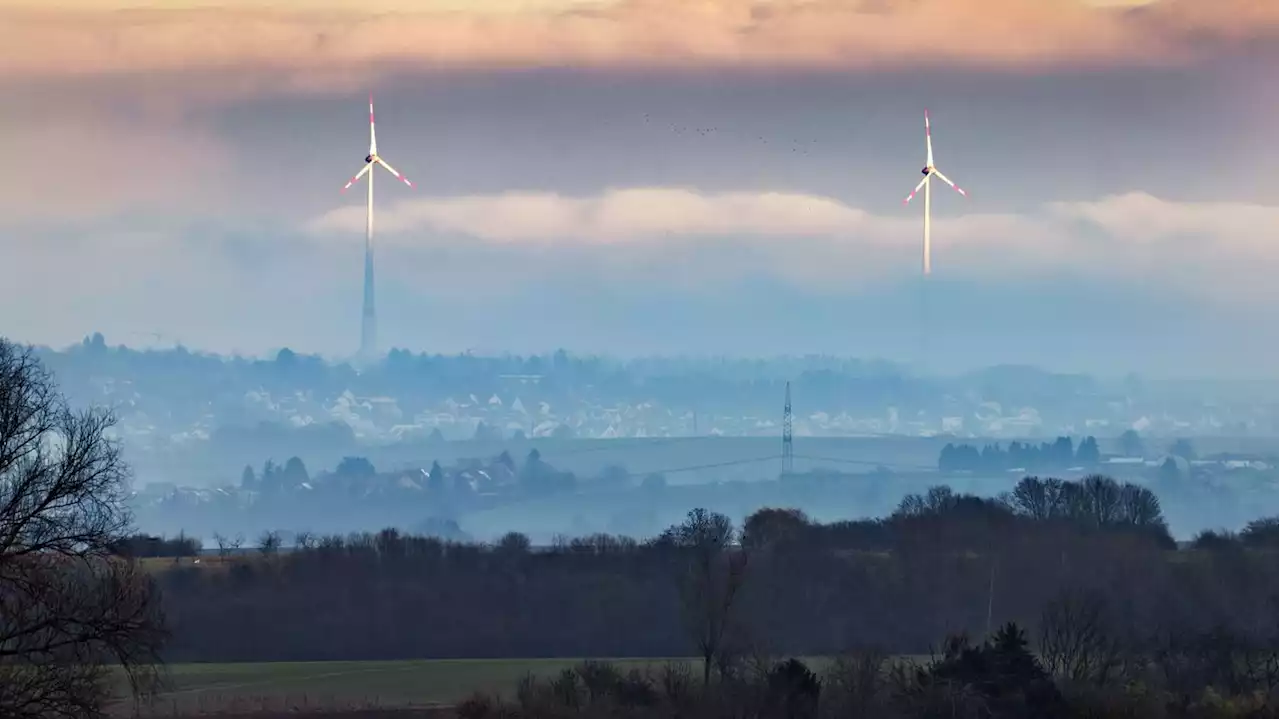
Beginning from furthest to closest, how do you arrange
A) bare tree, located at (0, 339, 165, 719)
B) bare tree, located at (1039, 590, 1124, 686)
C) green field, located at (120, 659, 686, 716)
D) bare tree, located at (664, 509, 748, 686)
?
bare tree, located at (664, 509, 748, 686) → bare tree, located at (1039, 590, 1124, 686) → green field, located at (120, 659, 686, 716) → bare tree, located at (0, 339, 165, 719)

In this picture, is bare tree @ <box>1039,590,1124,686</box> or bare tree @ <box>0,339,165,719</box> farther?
bare tree @ <box>1039,590,1124,686</box>

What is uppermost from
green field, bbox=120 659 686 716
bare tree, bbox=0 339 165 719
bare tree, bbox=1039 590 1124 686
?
bare tree, bbox=0 339 165 719

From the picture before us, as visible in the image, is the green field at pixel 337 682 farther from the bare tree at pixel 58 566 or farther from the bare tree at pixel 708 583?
the bare tree at pixel 58 566

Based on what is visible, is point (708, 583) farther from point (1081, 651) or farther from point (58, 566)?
point (58, 566)

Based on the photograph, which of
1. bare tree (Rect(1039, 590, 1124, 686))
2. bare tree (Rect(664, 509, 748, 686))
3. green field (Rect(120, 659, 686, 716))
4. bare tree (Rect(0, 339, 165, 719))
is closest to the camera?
bare tree (Rect(0, 339, 165, 719))

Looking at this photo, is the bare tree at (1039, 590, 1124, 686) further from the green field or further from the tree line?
the green field

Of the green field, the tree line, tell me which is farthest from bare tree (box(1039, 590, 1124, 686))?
the green field

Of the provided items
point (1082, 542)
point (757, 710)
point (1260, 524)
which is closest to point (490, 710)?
point (757, 710)
